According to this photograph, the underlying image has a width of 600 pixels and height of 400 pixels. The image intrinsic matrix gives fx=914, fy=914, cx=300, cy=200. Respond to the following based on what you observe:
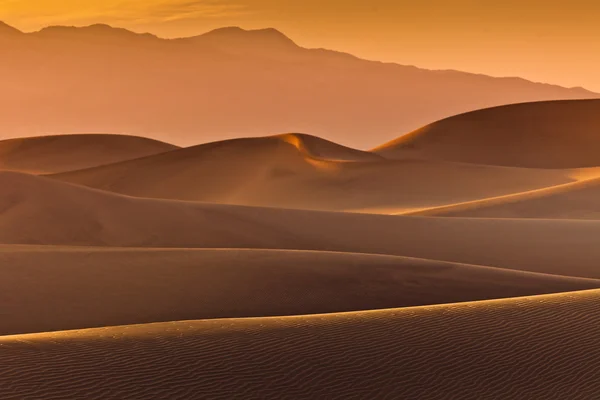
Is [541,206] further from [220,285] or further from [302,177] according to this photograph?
[302,177]

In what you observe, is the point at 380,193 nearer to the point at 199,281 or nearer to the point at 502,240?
the point at 502,240

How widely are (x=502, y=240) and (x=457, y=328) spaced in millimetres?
13733

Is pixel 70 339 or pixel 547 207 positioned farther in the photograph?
pixel 547 207

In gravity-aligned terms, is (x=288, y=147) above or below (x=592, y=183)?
above

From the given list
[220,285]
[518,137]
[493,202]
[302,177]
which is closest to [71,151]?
[302,177]

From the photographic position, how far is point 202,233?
73.5ft

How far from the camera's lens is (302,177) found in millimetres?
52969

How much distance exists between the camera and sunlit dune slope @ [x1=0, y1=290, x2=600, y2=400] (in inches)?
247

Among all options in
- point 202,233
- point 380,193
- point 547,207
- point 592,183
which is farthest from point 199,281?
point 380,193

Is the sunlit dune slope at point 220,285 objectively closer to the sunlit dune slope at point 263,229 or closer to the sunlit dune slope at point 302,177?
the sunlit dune slope at point 263,229

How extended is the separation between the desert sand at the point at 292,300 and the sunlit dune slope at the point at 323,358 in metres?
0.02

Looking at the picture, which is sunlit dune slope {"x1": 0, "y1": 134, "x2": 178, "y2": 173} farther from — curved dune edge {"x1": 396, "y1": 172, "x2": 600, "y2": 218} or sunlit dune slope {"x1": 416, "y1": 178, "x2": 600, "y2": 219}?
sunlit dune slope {"x1": 416, "y1": 178, "x2": 600, "y2": 219}

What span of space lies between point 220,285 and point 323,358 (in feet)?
21.4

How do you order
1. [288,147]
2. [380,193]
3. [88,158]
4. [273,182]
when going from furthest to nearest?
[88,158], [288,147], [273,182], [380,193]
